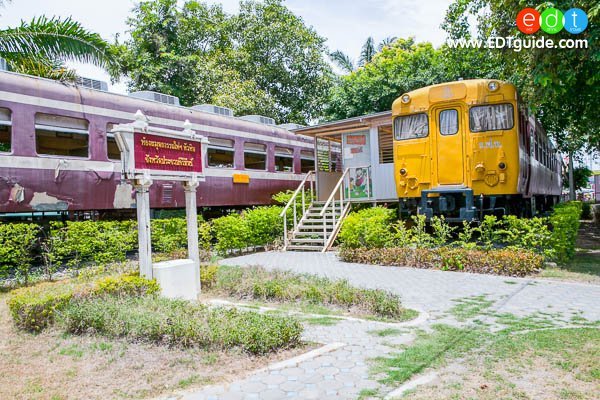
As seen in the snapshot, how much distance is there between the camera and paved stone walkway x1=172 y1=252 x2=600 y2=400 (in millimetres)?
3545

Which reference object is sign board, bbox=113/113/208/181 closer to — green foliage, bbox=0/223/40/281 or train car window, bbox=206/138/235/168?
green foliage, bbox=0/223/40/281

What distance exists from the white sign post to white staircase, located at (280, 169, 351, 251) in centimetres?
563

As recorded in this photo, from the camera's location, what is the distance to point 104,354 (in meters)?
4.41

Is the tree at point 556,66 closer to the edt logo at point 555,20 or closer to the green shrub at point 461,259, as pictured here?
the edt logo at point 555,20

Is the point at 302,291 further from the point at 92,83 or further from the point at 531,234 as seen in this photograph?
the point at 92,83

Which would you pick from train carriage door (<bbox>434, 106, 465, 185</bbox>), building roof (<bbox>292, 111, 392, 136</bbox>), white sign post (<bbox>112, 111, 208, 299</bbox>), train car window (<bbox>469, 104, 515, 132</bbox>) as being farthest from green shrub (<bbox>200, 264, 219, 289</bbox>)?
building roof (<bbox>292, 111, 392, 136</bbox>)

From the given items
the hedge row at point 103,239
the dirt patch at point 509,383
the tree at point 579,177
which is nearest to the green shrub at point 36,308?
the hedge row at point 103,239

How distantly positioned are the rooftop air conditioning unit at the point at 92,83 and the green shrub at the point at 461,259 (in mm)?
6825

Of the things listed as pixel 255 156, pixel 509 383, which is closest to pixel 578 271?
pixel 509 383

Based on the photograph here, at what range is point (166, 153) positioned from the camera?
685 cm

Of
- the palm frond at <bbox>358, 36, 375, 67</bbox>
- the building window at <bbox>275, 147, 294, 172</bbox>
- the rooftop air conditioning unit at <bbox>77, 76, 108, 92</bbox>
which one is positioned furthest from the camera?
the palm frond at <bbox>358, 36, 375, 67</bbox>

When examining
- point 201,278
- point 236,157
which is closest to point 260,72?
point 236,157

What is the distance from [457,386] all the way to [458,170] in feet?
26.4

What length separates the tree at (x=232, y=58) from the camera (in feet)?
81.1
